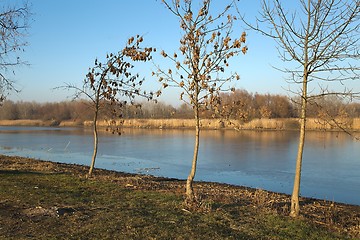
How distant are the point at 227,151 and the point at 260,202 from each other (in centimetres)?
1341

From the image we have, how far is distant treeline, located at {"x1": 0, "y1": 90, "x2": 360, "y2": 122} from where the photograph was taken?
6543 mm

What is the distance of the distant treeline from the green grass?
1.87m

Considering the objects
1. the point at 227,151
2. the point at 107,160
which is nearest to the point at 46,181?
the point at 107,160

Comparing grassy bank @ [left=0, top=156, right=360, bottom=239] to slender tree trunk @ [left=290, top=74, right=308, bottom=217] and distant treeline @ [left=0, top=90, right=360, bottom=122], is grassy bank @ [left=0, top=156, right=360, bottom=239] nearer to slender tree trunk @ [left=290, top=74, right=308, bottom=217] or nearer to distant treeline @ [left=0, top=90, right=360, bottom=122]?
slender tree trunk @ [left=290, top=74, right=308, bottom=217]

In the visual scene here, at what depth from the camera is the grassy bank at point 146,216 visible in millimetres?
4879

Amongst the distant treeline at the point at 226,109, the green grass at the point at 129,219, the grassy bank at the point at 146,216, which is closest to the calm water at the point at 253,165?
the distant treeline at the point at 226,109

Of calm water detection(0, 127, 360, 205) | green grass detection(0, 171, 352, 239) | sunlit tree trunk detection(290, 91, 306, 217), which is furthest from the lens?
calm water detection(0, 127, 360, 205)

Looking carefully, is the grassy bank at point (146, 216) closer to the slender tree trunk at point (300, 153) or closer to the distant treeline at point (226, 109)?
the slender tree trunk at point (300, 153)

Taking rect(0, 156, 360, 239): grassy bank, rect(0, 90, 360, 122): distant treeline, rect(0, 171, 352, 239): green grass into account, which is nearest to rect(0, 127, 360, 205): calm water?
rect(0, 90, 360, 122): distant treeline

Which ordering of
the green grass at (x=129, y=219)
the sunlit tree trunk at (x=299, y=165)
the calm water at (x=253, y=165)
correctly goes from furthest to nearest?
the calm water at (x=253, y=165) → the sunlit tree trunk at (x=299, y=165) → the green grass at (x=129, y=219)

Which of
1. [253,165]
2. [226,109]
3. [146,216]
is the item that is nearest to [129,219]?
[146,216]

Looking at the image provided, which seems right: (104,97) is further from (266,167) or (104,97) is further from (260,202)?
(266,167)

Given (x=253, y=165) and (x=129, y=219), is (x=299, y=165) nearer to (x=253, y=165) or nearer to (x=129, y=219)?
(x=129, y=219)

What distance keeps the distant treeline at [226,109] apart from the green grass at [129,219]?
1873 millimetres
